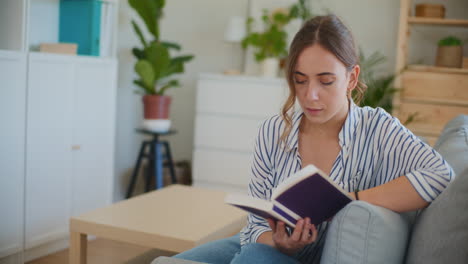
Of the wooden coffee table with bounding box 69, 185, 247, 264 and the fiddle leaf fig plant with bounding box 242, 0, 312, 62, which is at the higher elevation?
the fiddle leaf fig plant with bounding box 242, 0, 312, 62

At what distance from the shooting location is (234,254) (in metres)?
1.81

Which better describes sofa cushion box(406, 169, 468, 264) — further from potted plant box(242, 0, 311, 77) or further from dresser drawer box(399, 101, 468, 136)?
potted plant box(242, 0, 311, 77)

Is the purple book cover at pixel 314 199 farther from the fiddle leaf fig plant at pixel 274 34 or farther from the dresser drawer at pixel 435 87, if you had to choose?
the fiddle leaf fig plant at pixel 274 34

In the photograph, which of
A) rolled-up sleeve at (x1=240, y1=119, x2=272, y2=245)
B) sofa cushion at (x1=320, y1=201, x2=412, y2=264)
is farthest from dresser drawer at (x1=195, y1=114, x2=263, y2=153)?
sofa cushion at (x1=320, y1=201, x2=412, y2=264)

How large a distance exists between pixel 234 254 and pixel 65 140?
188cm

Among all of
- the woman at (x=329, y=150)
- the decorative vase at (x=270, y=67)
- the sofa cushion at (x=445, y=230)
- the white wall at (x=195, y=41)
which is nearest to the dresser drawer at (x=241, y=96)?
the decorative vase at (x=270, y=67)

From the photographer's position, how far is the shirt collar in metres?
1.55

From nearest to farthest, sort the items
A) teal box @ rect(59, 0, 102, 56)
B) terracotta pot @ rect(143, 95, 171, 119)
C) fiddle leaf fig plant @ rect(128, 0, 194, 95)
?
1. teal box @ rect(59, 0, 102, 56)
2. fiddle leaf fig plant @ rect(128, 0, 194, 95)
3. terracotta pot @ rect(143, 95, 171, 119)

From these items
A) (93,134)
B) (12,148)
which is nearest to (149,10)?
(93,134)

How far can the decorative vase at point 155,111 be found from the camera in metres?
4.38

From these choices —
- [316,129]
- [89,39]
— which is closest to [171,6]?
[89,39]

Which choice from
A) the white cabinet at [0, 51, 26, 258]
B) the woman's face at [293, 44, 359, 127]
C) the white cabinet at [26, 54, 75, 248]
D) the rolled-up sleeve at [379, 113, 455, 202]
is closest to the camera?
the rolled-up sleeve at [379, 113, 455, 202]

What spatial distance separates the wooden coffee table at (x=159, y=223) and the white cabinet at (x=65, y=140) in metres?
0.65

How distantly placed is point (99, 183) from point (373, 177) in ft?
8.24
